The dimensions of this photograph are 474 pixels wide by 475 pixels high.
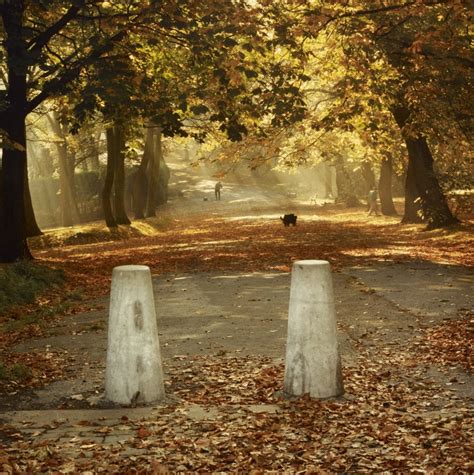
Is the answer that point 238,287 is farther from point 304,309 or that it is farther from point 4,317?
point 304,309

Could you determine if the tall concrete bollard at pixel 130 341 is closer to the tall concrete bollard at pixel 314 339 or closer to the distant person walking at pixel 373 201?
the tall concrete bollard at pixel 314 339

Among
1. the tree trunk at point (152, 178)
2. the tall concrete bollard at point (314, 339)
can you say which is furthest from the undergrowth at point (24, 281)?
the tree trunk at point (152, 178)

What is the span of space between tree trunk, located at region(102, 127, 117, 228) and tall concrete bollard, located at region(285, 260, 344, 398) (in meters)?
26.1

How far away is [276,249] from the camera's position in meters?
23.1

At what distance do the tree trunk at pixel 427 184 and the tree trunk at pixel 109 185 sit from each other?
1327cm

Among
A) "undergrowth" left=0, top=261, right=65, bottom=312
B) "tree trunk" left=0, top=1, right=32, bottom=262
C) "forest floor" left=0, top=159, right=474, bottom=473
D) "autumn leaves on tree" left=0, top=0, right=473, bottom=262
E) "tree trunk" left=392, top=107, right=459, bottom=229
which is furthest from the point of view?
"tree trunk" left=392, top=107, right=459, bottom=229

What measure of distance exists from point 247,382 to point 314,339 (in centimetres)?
110

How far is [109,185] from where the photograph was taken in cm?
3281

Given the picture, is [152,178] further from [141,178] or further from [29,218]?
[29,218]

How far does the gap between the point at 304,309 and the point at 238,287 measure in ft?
26.6

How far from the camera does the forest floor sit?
5117mm

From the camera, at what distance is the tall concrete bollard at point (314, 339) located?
21.6 ft

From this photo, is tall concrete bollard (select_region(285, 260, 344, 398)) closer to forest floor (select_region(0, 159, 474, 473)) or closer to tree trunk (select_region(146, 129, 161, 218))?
forest floor (select_region(0, 159, 474, 473))

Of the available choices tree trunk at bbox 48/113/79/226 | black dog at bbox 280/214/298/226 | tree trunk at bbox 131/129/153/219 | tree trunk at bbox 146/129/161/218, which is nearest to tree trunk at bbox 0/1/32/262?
black dog at bbox 280/214/298/226
